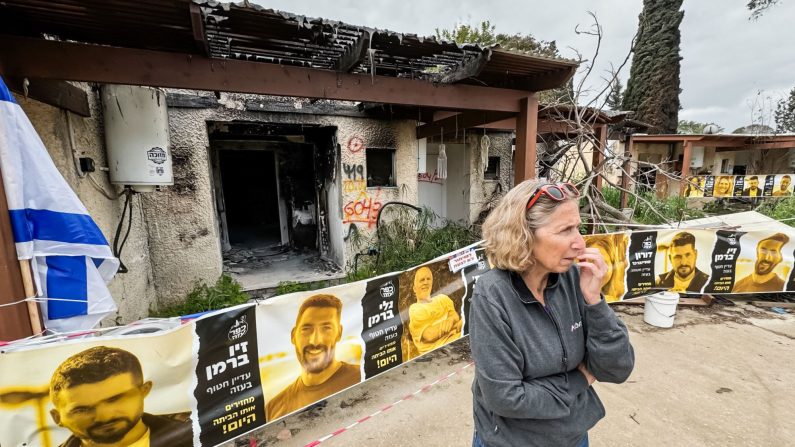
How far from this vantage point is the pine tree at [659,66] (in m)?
14.5

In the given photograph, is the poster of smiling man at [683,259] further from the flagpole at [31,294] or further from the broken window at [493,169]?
the flagpole at [31,294]

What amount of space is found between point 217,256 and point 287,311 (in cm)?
338

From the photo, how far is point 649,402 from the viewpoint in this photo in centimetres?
294

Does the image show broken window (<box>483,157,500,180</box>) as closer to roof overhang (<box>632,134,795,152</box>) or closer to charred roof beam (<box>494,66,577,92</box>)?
charred roof beam (<box>494,66,577,92</box>)

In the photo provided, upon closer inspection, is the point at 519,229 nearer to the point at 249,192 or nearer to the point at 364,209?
the point at 364,209

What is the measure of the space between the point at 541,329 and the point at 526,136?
353cm

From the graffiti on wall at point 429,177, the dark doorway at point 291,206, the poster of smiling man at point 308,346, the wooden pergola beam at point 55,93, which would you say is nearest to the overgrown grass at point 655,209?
the graffiti on wall at point 429,177

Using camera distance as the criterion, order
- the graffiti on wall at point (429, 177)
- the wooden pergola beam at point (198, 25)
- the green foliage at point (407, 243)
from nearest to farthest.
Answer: the wooden pergola beam at point (198, 25), the green foliage at point (407, 243), the graffiti on wall at point (429, 177)

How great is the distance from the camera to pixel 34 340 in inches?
69.0

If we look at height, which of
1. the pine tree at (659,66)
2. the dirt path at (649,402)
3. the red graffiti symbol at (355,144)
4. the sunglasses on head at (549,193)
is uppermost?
the pine tree at (659,66)

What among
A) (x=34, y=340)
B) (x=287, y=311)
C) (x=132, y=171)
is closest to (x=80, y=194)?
(x=132, y=171)

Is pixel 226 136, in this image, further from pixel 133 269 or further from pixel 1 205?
pixel 1 205

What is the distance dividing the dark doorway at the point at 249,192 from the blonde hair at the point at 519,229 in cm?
973

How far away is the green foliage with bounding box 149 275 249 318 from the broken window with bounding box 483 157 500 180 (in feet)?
19.9
